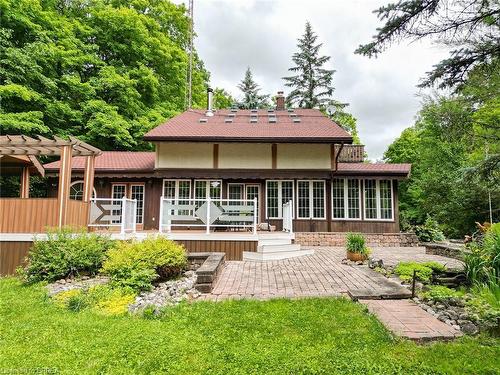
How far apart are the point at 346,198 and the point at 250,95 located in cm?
2010

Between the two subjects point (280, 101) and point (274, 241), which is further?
point (280, 101)

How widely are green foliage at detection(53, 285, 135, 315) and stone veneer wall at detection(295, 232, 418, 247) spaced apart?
8.56 m

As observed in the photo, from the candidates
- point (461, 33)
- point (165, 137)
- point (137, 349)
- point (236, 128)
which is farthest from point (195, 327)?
point (236, 128)

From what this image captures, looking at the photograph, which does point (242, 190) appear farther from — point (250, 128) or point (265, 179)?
point (250, 128)

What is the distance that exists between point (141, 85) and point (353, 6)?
16583mm

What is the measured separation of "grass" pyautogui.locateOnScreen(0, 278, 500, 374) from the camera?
2.70 metres

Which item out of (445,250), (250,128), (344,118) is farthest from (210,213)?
Result: (344,118)

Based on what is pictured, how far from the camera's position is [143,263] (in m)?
5.55

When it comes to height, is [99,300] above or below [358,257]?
below

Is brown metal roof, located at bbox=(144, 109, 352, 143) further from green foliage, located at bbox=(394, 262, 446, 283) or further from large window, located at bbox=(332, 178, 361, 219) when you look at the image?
green foliage, located at bbox=(394, 262, 446, 283)

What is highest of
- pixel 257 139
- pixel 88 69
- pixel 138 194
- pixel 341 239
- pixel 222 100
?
pixel 222 100

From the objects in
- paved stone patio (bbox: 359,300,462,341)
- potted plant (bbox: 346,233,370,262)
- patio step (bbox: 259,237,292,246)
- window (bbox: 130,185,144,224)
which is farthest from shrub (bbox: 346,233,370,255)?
window (bbox: 130,185,144,224)

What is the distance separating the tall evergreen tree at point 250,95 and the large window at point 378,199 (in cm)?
1921

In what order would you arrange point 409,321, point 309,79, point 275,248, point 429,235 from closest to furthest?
1. point 409,321
2. point 275,248
3. point 429,235
4. point 309,79
